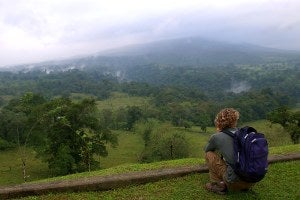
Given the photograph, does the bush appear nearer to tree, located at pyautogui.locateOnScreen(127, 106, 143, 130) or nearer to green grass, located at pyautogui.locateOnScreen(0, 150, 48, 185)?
green grass, located at pyautogui.locateOnScreen(0, 150, 48, 185)

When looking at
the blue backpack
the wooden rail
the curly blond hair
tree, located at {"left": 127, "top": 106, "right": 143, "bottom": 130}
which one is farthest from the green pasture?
the blue backpack

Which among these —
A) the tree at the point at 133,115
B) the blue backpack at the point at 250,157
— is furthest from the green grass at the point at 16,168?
the blue backpack at the point at 250,157

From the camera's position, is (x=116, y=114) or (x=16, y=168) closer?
(x=16, y=168)

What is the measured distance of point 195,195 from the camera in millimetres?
7664

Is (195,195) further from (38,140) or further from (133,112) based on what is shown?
(133,112)

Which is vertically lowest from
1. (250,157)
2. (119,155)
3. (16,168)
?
(119,155)

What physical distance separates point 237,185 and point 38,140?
36.8 m

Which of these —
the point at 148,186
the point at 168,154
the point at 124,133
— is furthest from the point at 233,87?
the point at 148,186

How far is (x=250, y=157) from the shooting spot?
6898mm

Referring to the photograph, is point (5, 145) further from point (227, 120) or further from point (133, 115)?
point (227, 120)

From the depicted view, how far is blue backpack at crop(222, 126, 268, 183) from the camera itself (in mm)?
6902

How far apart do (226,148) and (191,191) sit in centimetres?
122

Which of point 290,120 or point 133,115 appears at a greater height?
point 290,120

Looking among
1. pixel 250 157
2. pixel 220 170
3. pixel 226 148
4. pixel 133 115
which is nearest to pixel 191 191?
pixel 220 170
